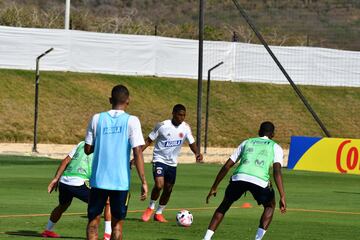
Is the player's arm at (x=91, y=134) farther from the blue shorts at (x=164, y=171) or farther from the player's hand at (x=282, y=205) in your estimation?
the blue shorts at (x=164, y=171)

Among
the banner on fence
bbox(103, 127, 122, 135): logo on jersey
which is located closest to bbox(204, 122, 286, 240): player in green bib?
bbox(103, 127, 122, 135): logo on jersey

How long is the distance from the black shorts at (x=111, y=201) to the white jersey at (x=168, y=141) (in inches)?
269

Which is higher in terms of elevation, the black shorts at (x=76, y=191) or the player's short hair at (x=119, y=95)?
the player's short hair at (x=119, y=95)

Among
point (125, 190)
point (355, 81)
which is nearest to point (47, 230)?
point (125, 190)

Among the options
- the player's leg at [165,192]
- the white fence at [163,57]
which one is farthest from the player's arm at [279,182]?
the white fence at [163,57]

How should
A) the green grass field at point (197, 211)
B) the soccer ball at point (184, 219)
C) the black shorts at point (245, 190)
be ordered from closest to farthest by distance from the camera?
1. the black shorts at point (245, 190)
2. the green grass field at point (197, 211)
3. the soccer ball at point (184, 219)

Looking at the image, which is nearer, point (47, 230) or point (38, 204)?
point (47, 230)

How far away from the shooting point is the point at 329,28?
7769 centimetres

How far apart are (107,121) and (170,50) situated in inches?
1733

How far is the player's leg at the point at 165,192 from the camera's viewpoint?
20.0 metres

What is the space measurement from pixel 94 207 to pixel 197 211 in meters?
8.33

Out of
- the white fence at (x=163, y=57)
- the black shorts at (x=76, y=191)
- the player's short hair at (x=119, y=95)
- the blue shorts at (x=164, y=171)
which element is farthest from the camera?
the white fence at (x=163, y=57)

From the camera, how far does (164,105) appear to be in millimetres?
54844

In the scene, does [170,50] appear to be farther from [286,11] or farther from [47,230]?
[47,230]
